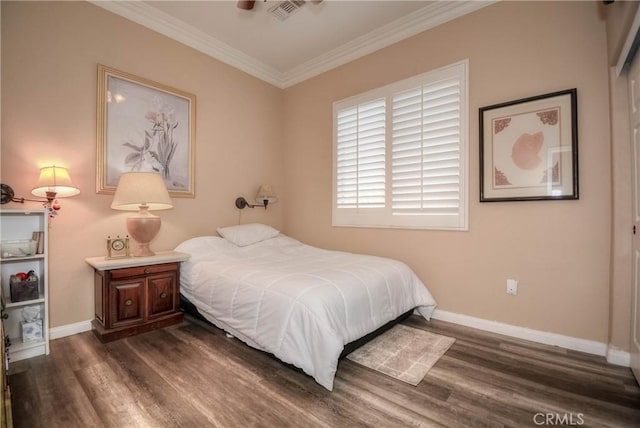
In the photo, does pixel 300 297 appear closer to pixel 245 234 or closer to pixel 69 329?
pixel 245 234

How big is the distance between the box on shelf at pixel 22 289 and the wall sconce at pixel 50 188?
538 millimetres

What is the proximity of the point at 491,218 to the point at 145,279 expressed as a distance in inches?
121

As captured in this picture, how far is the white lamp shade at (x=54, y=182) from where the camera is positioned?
7.10 ft

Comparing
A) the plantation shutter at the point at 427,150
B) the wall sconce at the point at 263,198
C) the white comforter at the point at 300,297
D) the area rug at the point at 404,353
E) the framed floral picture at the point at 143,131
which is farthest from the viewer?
the wall sconce at the point at 263,198

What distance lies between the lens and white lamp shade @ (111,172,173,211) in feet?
7.83

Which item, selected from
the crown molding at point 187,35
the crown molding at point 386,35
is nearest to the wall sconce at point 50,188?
the crown molding at point 187,35

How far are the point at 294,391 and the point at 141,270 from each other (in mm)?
1688

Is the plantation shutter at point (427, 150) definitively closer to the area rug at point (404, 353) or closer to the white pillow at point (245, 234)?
the area rug at point (404, 353)

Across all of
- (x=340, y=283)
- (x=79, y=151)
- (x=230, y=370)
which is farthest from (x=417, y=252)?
(x=79, y=151)

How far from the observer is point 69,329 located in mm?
2414

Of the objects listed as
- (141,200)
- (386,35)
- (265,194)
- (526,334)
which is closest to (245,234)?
(265,194)

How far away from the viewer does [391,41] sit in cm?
317

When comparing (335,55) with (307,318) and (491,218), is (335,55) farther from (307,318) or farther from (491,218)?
(307,318)

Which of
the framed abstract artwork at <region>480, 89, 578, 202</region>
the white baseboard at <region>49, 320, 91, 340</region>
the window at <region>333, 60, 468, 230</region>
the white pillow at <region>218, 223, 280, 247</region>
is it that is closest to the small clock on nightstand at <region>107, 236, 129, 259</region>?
the white baseboard at <region>49, 320, 91, 340</region>
